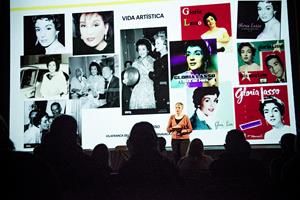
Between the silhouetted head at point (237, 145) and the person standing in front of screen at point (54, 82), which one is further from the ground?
the person standing in front of screen at point (54, 82)

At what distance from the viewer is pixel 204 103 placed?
2719 mm

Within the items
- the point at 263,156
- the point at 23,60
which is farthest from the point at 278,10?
the point at 23,60

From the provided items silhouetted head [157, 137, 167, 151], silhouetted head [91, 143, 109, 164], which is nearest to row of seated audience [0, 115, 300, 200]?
silhouetted head [91, 143, 109, 164]

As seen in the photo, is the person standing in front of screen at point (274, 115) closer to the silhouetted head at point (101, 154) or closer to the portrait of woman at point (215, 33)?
the portrait of woman at point (215, 33)

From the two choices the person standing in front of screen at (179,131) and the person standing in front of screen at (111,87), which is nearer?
the person standing in front of screen at (179,131)

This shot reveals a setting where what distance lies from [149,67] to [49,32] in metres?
0.94

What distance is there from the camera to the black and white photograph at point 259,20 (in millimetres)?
2709

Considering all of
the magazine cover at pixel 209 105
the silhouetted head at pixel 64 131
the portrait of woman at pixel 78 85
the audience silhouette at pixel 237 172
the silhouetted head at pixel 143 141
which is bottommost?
the audience silhouette at pixel 237 172

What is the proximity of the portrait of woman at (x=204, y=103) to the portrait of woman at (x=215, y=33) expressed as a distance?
367 mm

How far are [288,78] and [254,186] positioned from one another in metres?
1.37

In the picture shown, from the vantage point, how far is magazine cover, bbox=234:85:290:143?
8.50 feet

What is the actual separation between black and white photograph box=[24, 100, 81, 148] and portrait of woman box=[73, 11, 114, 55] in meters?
0.47

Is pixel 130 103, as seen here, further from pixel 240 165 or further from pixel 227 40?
pixel 240 165

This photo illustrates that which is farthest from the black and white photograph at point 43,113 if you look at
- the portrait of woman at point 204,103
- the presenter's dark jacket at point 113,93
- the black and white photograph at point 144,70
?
the portrait of woman at point 204,103
